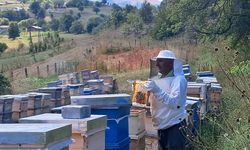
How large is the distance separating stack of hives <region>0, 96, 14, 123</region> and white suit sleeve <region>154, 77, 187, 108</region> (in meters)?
1.60

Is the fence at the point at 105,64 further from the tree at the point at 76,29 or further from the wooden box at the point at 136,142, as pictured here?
the tree at the point at 76,29

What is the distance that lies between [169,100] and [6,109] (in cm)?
179

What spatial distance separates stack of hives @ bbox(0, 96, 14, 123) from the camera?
19.6 feet

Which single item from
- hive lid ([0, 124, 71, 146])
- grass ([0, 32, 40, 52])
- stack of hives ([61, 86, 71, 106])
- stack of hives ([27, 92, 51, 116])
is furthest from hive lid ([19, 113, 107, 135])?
grass ([0, 32, 40, 52])

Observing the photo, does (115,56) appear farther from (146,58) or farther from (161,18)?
(161,18)

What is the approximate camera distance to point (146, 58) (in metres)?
28.8

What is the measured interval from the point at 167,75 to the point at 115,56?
86.1ft

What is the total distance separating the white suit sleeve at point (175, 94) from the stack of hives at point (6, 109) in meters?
1.60

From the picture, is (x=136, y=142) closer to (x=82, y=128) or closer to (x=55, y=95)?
(x=55, y=95)

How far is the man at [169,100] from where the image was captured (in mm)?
6277

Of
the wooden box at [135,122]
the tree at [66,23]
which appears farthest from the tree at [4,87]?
the tree at [66,23]

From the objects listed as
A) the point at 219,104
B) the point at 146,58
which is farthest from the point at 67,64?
the point at 219,104

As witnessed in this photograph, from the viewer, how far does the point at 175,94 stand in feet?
20.6

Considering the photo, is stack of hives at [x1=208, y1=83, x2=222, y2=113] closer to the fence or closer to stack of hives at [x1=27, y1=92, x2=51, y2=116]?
stack of hives at [x1=27, y1=92, x2=51, y2=116]
